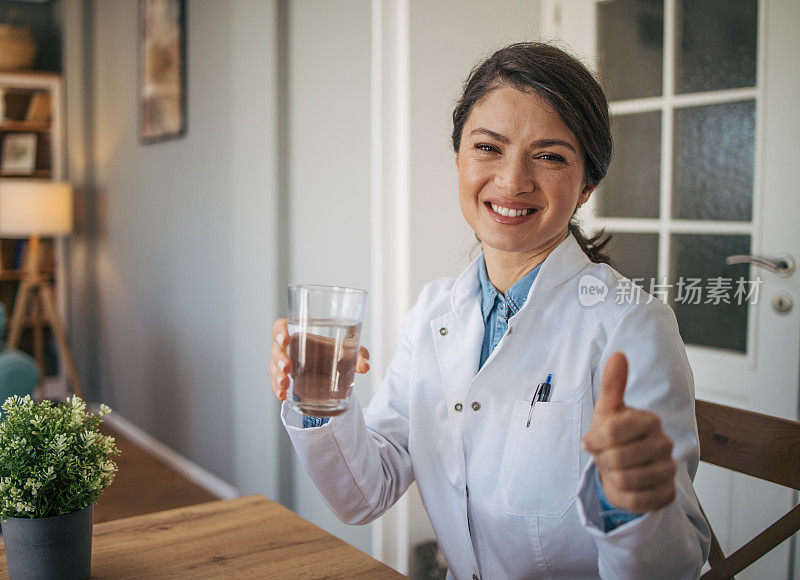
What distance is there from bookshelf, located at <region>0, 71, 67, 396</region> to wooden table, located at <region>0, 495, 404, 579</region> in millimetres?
4402

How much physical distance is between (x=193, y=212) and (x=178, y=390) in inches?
38.2

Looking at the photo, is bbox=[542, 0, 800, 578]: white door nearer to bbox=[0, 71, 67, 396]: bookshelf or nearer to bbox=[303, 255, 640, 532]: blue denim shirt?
bbox=[303, 255, 640, 532]: blue denim shirt

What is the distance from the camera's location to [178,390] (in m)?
4.05

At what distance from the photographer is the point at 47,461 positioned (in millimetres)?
1004

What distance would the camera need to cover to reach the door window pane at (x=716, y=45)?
2.04 meters

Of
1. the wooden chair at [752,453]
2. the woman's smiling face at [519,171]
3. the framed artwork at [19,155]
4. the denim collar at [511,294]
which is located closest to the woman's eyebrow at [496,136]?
the woman's smiling face at [519,171]

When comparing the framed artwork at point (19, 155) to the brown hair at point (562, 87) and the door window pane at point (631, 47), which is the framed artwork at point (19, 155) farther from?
the brown hair at point (562, 87)

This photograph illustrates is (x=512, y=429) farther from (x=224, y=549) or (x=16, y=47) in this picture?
(x=16, y=47)

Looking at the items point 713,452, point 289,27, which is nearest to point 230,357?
point 289,27

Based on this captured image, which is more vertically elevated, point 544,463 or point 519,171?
point 519,171

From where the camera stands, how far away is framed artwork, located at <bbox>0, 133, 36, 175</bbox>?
5516 mm

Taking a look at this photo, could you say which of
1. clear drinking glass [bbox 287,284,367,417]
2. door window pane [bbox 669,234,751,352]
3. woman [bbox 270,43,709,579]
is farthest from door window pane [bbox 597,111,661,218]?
clear drinking glass [bbox 287,284,367,417]

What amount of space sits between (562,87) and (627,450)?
2.24 feet

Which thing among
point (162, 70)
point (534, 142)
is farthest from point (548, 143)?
point (162, 70)
